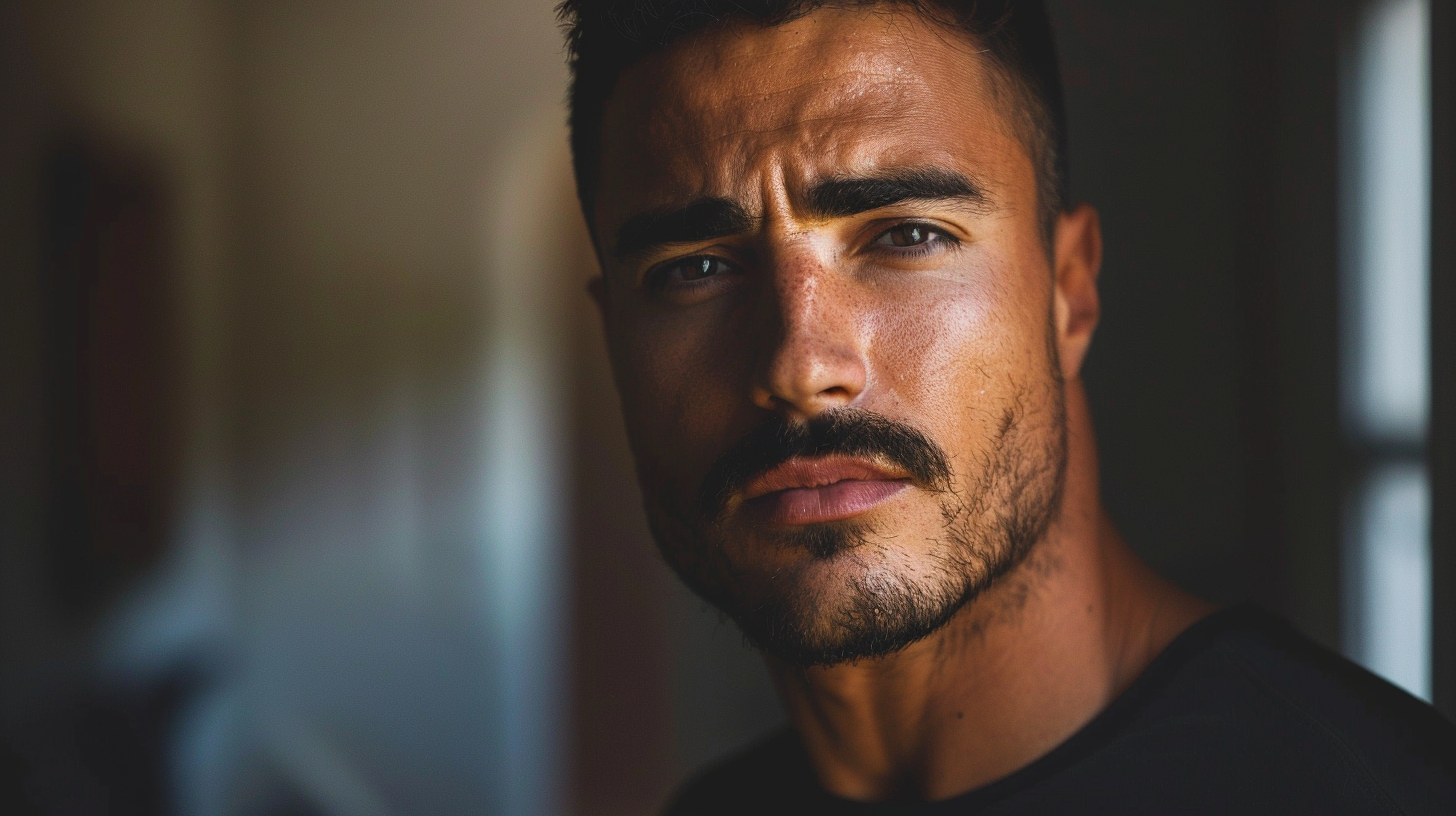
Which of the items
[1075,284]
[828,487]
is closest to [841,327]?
[828,487]

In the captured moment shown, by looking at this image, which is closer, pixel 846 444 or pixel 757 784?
pixel 846 444

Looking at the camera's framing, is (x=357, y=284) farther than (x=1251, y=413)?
Yes

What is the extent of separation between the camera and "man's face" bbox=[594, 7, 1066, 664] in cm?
95

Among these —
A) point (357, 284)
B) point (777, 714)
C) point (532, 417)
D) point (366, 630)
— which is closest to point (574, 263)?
point (532, 417)

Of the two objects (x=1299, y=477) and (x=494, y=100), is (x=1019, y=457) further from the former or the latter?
(x=494, y=100)

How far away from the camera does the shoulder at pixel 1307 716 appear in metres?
0.87

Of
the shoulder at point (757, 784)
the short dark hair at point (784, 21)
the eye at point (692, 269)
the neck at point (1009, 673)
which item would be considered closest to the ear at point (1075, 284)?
A: the short dark hair at point (784, 21)

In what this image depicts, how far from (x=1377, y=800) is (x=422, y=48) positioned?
3.50 metres

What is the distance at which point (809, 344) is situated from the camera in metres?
0.92

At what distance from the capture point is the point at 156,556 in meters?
3.13

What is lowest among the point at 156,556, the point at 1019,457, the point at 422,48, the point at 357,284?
the point at 156,556

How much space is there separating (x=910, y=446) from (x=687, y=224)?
13.0 inches

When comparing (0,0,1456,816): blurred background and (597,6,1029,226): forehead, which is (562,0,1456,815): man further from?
(0,0,1456,816): blurred background

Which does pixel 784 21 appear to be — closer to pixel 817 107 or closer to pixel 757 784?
pixel 817 107
